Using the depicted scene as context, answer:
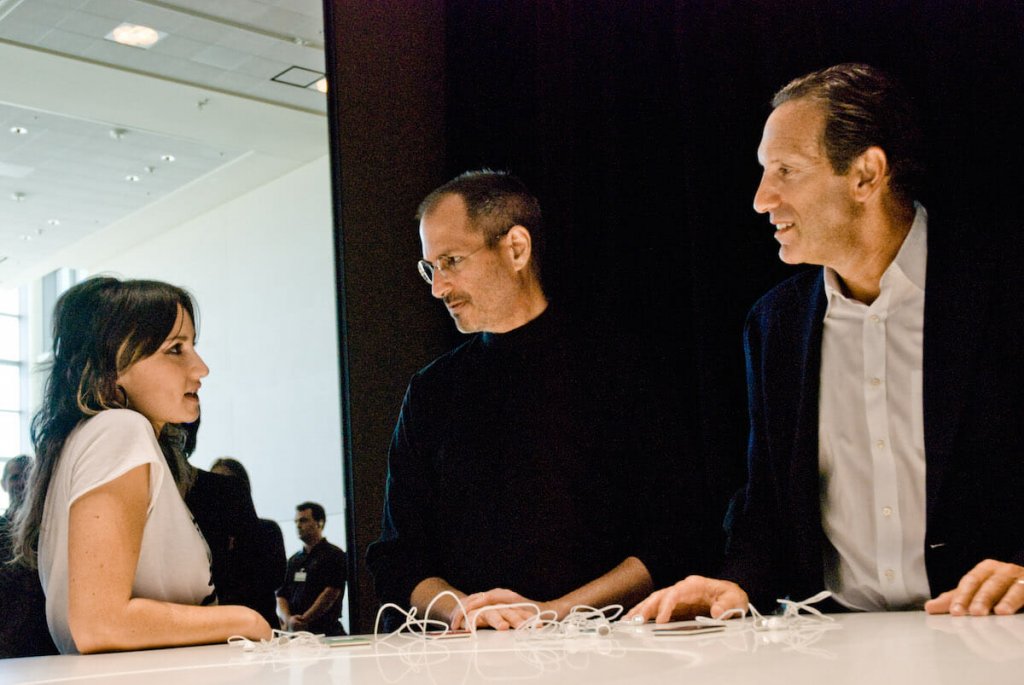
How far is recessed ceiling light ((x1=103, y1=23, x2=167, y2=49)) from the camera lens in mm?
5449

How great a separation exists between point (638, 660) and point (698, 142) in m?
2.15

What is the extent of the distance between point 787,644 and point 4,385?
4.79 meters

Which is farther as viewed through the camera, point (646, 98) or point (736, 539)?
point (646, 98)

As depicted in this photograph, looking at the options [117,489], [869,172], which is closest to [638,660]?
[117,489]

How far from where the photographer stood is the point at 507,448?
261 cm

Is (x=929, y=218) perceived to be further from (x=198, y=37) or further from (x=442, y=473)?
(x=198, y=37)

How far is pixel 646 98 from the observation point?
3.21m

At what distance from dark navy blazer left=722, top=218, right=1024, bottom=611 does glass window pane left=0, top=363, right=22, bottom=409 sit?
4.06m

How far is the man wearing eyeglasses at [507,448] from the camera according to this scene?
96.7 inches

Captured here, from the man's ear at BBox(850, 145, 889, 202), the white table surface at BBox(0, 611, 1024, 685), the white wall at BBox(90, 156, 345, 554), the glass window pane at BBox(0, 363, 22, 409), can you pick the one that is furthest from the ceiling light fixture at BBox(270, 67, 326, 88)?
the white table surface at BBox(0, 611, 1024, 685)

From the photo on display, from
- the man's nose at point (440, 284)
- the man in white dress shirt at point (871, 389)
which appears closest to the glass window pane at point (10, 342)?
the man's nose at point (440, 284)

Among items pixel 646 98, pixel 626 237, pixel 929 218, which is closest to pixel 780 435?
pixel 929 218

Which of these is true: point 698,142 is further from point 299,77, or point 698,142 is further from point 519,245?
point 299,77

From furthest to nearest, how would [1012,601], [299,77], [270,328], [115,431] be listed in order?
[270,328], [299,77], [115,431], [1012,601]
